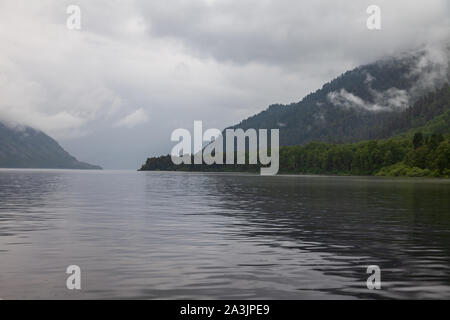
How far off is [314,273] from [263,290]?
425cm

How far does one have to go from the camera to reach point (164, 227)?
4272 cm

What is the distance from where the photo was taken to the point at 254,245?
32.8m

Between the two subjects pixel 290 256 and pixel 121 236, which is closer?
pixel 290 256
